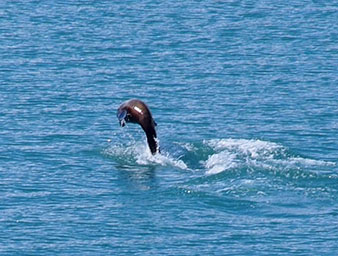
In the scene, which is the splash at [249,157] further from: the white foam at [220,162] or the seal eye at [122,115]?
the seal eye at [122,115]

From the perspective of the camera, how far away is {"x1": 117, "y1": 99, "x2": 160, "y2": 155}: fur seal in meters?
48.6

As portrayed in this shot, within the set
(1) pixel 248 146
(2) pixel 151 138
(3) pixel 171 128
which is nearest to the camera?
(2) pixel 151 138

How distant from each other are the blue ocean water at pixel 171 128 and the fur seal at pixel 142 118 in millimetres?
523

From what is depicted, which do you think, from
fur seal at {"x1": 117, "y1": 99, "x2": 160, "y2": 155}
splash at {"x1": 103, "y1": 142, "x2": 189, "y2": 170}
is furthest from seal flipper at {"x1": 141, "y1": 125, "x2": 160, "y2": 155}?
splash at {"x1": 103, "y1": 142, "x2": 189, "y2": 170}

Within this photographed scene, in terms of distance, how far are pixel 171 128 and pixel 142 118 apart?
15.9 ft

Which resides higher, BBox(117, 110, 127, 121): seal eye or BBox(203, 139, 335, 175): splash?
BBox(117, 110, 127, 121): seal eye

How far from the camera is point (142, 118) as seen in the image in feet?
160

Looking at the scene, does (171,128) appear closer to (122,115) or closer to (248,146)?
(248,146)

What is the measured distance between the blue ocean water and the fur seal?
1.72 feet

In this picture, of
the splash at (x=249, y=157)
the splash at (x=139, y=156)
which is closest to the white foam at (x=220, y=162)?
the splash at (x=249, y=157)

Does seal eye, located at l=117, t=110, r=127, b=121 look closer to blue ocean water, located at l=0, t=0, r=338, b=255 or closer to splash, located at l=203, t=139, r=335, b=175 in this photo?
blue ocean water, located at l=0, t=0, r=338, b=255

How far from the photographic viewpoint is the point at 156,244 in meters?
40.9

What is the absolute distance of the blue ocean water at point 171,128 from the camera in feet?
138

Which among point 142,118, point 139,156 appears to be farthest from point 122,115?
point 139,156
